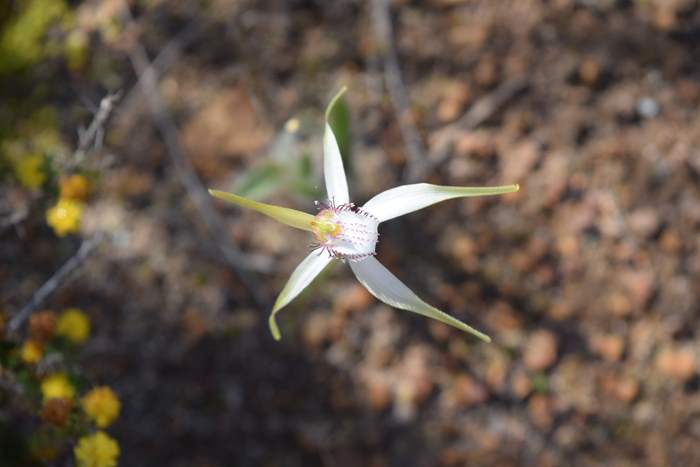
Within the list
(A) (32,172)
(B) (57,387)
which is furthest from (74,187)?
(B) (57,387)

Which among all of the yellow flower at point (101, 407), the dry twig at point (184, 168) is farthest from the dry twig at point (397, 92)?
the yellow flower at point (101, 407)

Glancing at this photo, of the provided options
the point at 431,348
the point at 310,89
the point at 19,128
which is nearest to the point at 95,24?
the point at 19,128

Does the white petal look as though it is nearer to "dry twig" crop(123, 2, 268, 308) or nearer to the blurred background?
→ the blurred background

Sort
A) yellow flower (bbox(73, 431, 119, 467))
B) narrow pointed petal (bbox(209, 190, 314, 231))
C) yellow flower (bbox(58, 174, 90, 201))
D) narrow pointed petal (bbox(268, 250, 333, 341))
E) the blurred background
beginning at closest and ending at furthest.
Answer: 1. narrow pointed petal (bbox(209, 190, 314, 231))
2. narrow pointed petal (bbox(268, 250, 333, 341))
3. yellow flower (bbox(73, 431, 119, 467))
4. yellow flower (bbox(58, 174, 90, 201))
5. the blurred background

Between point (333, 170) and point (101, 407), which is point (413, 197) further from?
point (101, 407)

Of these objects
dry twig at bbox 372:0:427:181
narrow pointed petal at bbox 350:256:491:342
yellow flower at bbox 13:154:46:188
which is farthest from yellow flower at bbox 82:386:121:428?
dry twig at bbox 372:0:427:181

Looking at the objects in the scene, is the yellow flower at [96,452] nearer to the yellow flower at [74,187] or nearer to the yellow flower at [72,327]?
the yellow flower at [72,327]

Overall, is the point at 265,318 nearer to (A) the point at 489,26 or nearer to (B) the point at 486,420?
(B) the point at 486,420
